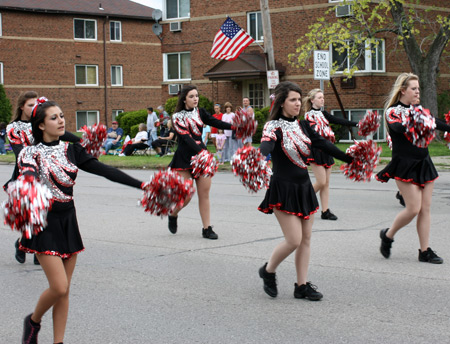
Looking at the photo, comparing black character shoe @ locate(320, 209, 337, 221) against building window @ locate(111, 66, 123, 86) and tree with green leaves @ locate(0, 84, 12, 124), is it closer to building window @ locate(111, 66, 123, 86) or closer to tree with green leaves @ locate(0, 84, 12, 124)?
A: tree with green leaves @ locate(0, 84, 12, 124)

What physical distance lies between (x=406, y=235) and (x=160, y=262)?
3.21 m

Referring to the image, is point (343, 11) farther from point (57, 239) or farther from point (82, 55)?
point (57, 239)

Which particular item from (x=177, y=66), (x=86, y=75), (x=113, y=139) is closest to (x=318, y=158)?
(x=113, y=139)

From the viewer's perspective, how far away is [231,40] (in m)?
20.2

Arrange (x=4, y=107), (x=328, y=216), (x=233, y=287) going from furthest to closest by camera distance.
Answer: (x=4, y=107)
(x=328, y=216)
(x=233, y=287)

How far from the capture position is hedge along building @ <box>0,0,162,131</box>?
44375mm

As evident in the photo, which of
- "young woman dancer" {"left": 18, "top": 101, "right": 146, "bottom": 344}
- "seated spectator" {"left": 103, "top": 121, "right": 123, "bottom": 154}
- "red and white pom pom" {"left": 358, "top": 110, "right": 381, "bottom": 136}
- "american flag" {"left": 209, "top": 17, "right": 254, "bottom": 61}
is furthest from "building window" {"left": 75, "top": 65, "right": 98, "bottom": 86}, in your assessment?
"young woman dancer" {"left": 18, "top": 101, "right": 146, "bottom": 344}

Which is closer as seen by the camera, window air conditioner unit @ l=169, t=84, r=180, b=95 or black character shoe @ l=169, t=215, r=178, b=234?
black character shoe @ l=169, t=215, r=178, b=234

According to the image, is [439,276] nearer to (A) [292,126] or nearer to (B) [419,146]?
(B) [419,146]

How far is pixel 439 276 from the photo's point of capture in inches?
255

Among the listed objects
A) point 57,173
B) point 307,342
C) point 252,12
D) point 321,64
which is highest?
point 252,12

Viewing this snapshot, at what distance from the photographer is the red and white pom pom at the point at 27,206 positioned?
157 inches

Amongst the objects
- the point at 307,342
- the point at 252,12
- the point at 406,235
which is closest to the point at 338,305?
the point at 307,342

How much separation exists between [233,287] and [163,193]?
2017mm
